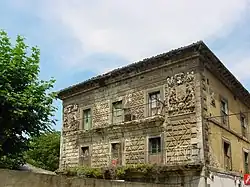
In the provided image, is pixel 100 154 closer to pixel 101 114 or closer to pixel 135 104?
pixel 101 114

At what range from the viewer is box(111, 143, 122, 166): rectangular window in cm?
1837

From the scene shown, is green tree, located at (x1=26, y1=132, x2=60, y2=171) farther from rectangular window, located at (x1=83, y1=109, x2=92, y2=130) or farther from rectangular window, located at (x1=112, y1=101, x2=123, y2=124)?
rectangular window, located at (x1=112, y1=101, x2=123, y2=124)

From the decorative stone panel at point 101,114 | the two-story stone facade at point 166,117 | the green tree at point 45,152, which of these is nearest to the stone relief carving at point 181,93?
the two-story stone facade at point 166,117

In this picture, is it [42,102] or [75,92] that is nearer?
[42,102]

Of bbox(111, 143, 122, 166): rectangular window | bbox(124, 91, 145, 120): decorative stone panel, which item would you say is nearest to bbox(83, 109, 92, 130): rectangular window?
bbox(111, 143, 122, 166): rectangular window

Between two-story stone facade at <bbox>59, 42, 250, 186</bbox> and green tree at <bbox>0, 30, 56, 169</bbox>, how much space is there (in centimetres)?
527

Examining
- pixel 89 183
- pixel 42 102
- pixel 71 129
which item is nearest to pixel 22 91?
pixel 42 102

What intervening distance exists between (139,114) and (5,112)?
7380mm

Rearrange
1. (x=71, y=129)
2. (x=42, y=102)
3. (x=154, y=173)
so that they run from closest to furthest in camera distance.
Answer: (x=42, y=102), (x=154, y=173), (x=71, y=129)

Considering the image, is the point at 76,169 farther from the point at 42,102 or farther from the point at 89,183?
the point at 89,183

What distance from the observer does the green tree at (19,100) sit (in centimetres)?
1290

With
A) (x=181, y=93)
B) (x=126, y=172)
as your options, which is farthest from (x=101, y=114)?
(x=181, y=93)

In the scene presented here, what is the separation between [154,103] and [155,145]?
2.19 meters

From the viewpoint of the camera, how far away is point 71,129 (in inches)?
858
